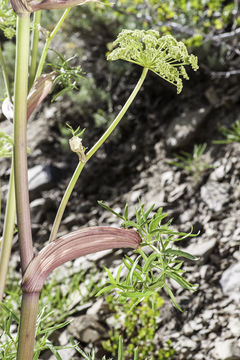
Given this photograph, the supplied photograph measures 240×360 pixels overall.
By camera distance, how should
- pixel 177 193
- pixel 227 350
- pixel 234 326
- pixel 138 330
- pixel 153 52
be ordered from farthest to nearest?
pixel 177 193 → pixel 138 330 → pixel 234 326 → pixel 227 350 → pixel 153 52

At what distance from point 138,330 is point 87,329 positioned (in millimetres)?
279

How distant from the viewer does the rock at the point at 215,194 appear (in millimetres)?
2652

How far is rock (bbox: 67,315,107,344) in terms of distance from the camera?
1.96 m

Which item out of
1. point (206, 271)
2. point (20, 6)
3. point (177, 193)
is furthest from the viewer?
point (177, 193)

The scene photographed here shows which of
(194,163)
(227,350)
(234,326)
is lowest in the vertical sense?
(227,350)

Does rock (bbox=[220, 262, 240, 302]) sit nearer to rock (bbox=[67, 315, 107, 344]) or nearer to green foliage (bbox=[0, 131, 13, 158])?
rock (bbox=[67, 315, 107, 344])

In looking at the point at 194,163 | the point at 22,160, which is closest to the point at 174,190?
the point at 194,163

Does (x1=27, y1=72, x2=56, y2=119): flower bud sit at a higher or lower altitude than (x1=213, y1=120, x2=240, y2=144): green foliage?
lower

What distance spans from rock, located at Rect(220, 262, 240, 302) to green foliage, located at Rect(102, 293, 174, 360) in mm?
395

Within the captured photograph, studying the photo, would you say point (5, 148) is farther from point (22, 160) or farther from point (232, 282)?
point (232, 282)

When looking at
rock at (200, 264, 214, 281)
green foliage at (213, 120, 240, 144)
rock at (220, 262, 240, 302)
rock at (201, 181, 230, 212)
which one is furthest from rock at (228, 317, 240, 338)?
green foliage at (213, 120, 240, 144)

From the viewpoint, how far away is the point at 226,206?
2.63 meters

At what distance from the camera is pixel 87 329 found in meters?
1.98

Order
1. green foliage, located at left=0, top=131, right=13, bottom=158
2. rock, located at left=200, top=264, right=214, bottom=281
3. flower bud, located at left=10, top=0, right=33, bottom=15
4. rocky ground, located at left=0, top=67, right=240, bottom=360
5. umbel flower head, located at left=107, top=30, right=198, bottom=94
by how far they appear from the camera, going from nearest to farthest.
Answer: flower bud, located at left=10, top=0, right=33, bottom=15 → umbel flower head, located at left=107, top=30, right=198, bottom=94 → green foliage, located at left=0, top=131, right=13, bottom=158 → rocky ground, located at left=0, top=67, right=240, bottom=360 → rock, located at left=200, top=264, right=214, bottom=281
